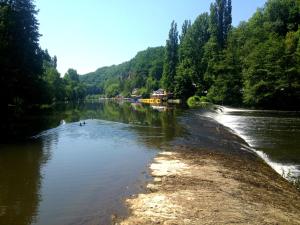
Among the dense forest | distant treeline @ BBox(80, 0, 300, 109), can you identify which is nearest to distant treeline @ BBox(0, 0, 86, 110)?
the dense forest

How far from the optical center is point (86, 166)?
70.4ft

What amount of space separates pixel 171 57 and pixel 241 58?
66558 millimetres

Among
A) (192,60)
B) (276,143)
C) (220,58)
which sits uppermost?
(192,60)

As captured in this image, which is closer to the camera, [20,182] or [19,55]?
[20,182]

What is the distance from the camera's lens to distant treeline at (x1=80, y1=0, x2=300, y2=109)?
74.6m

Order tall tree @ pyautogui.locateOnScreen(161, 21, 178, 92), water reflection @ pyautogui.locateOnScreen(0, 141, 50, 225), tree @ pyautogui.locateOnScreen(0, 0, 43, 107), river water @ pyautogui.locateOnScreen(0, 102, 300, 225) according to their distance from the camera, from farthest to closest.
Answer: tall tree @ pyautogui.locateOnScreen(161, 21, 178, 92) → tree @ pyautogui.locateOnScreen(0, 0, 43, 107) → river water @ pyautogui.locateOnScreen(0, 102, 300, 225) → water reflection @ pyautogui.locateOnScreen(0, 141, 50, 225)

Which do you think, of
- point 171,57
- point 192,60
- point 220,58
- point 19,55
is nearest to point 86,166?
point 19,55

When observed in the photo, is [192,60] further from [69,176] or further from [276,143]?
[69,176]

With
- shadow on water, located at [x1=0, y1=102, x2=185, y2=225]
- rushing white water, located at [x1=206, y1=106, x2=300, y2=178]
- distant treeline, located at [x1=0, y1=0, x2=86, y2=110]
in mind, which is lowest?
rushing white water, located at [x1=206, y1=106, x2=300, y2=178]

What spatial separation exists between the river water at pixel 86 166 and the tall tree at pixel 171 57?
Answer: 11725 cm

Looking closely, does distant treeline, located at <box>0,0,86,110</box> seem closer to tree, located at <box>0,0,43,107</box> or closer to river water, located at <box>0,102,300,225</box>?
tree, located at <box>0,0,43,107</box>

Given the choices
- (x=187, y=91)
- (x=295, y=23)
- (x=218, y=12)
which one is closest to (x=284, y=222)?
(x=295, y=23)

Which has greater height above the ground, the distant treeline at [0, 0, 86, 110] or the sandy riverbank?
the distant treeline at [0, 0, 86, 110]

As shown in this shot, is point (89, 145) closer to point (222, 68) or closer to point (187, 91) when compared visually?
point (222, 68)
